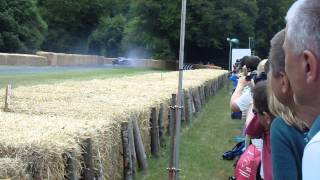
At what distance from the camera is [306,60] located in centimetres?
156

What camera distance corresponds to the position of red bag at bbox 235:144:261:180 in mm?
5074

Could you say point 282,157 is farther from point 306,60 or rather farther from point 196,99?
point 196,99

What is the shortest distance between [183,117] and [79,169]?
32.8ft

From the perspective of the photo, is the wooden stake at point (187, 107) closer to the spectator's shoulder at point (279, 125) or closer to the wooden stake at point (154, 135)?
the wooden stake at point (154, 135)

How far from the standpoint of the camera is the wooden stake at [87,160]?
20.6 ft

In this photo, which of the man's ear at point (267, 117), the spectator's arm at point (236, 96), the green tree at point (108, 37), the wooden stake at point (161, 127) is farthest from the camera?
the green tree at point (108, 37)

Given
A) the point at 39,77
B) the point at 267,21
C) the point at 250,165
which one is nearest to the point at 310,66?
the point at 250,165

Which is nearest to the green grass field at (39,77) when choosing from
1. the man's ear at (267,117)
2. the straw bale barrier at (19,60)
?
the straw bale barrier at (19,60)

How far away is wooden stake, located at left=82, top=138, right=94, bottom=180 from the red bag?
184cm

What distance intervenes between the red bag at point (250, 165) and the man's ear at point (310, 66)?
3.54m

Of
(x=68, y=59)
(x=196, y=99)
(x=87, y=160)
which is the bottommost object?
(x=196, y=99)

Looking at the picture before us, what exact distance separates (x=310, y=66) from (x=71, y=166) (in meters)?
4.49

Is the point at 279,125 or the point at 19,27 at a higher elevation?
the point at 19,27

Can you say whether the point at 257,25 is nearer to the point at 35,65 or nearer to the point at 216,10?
the point at 216,10
